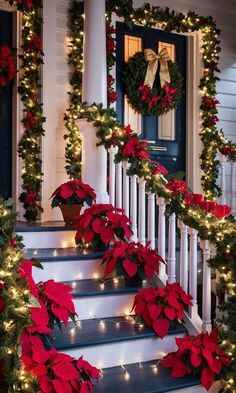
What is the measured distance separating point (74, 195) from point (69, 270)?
0.82 metres

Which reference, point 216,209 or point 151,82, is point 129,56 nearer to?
point 151,82

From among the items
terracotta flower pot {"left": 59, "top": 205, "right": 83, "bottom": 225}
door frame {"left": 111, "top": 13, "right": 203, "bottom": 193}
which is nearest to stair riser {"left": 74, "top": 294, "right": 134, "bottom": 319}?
terracotta flower pot {"left": 59, "top": 205, "right": 83, "bottom": 225}

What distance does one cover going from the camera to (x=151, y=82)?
6168 millimetres

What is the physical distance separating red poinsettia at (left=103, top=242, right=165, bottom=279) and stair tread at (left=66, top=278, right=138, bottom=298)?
0.38 ft

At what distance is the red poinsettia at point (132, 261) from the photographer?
371 centimetres

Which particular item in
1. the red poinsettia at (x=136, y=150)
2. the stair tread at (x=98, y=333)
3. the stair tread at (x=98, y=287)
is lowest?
the stair tread at (x=98, y=333)

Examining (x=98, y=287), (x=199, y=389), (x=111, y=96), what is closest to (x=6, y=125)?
(x=111, y=96)

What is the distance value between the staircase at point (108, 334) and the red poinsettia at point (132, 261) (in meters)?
0.14

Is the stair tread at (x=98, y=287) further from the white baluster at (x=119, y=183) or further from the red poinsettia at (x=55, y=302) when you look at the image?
the white baluster at (x=119, y=183)

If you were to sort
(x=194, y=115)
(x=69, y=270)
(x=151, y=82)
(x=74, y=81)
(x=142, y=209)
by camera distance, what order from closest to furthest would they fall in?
1. (x=69, y=270)
2. (x=142, y=209)
3. (x=74, y=81)
4. (x=151, y=82)
5. (x=194, y=115)

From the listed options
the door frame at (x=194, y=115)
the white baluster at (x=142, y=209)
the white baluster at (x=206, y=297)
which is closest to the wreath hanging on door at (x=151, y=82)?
the door frame at (x=194, y=115)

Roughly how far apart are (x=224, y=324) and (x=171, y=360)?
385 millimetres

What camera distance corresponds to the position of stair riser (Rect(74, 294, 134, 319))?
3.58 metres

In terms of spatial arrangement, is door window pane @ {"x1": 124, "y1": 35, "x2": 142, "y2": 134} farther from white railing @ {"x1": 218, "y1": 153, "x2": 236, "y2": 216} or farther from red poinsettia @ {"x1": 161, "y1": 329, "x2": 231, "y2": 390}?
red poinsettia @ {"x1": 161, "y1": 329, "x2": 231, "y2": 390}
